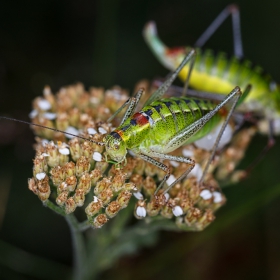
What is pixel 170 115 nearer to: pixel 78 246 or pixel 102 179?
pixel 102 179

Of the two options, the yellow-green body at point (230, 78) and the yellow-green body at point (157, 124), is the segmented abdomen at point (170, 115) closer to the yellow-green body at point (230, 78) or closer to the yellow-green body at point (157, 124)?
the yellow-green body at point (157, 124)

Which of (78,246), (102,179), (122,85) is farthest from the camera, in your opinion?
(122,85)

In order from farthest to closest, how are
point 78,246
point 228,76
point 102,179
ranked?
point 228,76 < point 78,246 < point 102,179

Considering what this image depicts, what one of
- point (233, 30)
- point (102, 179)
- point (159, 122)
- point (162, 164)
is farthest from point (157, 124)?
point (233, 30)

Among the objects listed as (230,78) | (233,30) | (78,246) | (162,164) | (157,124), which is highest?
(233,30)

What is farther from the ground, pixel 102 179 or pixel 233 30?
pixel 233 30

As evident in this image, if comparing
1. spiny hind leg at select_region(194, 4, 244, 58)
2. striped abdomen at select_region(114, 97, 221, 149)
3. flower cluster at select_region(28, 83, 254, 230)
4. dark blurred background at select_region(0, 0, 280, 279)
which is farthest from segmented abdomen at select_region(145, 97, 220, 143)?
spiny hind leg at select_region(194, 4, 244, 58)

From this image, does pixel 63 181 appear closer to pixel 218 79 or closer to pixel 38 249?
pixel 38 249

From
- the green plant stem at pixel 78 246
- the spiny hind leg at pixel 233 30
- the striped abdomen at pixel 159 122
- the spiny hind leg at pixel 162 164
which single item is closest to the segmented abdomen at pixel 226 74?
the spiny hind leg at pixel 233 30
